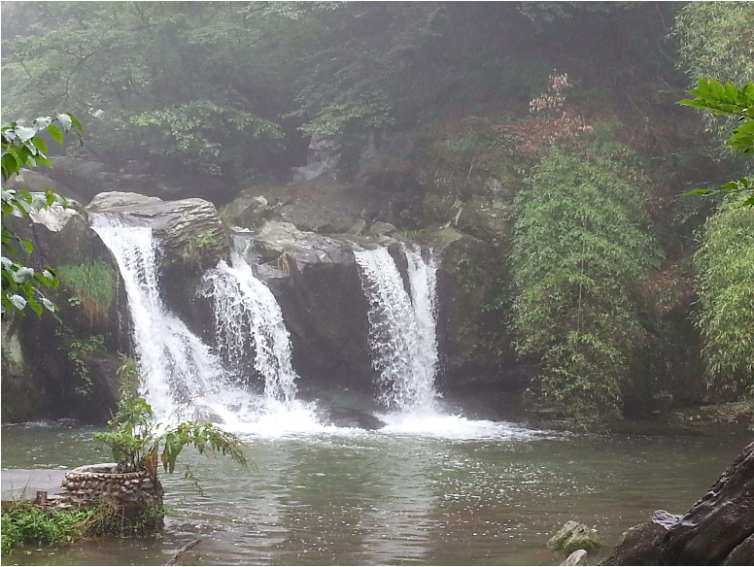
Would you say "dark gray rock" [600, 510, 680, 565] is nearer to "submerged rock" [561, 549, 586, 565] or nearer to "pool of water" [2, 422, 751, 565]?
"submerged rock" [561, 549, 586, 565]

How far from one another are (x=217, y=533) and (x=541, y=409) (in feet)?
29.5

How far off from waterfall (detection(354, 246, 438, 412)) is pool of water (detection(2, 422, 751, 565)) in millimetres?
1971

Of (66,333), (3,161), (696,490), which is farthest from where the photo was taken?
(66,333)

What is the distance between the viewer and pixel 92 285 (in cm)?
1447

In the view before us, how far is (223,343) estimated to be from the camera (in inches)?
610

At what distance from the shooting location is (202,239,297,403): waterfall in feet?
50.5

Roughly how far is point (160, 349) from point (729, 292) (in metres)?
9.74

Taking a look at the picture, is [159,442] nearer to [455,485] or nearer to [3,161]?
[455,485]

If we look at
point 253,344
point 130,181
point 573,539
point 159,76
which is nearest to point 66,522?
point 573,539

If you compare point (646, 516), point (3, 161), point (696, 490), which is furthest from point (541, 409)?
point (3, 161)

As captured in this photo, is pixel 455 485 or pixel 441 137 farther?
pixel 441 137

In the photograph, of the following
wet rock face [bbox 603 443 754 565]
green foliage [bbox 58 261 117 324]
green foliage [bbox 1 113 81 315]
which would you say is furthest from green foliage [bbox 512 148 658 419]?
green foliage [bbox 1 113 81 315]

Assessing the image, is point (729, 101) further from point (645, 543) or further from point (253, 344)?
point (253, 344)

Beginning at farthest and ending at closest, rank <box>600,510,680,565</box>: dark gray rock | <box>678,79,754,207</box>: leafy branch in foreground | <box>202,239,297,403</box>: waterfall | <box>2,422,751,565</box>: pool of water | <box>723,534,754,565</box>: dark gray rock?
<box>202,239,297,403</box>: waterfall < <box>2,422,751,565</box>: pool of water < <box>600,510,680,565</box>: dark gray rock < <box>723,534,754,565</box>: dark gray rock < <box>678,79,754,207</box>: leafy branch in foreground
